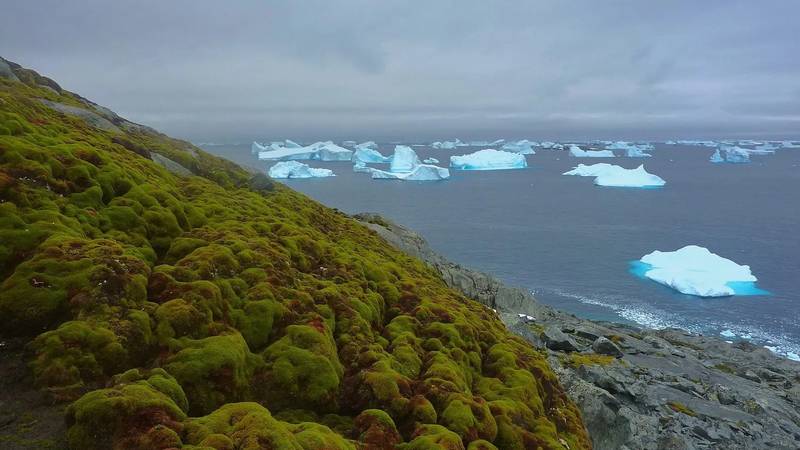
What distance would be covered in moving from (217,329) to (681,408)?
27434 mm

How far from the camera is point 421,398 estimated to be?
13.5m

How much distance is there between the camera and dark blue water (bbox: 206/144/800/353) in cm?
6831

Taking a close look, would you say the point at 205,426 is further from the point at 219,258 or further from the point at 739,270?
the point at 739,270

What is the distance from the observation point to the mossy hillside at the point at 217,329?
10469mm

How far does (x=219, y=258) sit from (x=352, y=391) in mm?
6024

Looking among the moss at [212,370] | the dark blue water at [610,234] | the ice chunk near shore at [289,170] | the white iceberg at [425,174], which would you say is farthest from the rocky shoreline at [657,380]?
the ice chunk near shore at [289,170]

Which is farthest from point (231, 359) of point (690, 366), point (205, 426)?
point (690, 366)

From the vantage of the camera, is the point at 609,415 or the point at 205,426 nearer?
the point at 205,426

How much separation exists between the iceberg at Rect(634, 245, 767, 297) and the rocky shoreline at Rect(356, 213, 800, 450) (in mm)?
20892

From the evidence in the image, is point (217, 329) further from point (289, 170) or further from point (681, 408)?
point (289, 170)

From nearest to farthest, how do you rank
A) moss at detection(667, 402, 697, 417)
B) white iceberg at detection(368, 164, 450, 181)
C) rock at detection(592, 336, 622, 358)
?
moss at detection(667, 402, 697, 417) < rock at detection(592, 336, 622, 358) < white iceberg at detection(368, 164, 450, 181)

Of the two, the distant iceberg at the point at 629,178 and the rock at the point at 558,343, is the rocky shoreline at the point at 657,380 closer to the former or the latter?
the rock at the point at 558,343

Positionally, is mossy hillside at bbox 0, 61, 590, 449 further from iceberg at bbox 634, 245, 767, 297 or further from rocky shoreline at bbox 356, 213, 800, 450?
iceberg at bbox 634, 245, 767, 297

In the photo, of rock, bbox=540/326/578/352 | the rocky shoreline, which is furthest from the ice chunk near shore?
rock, bbox=540/326/578/352
